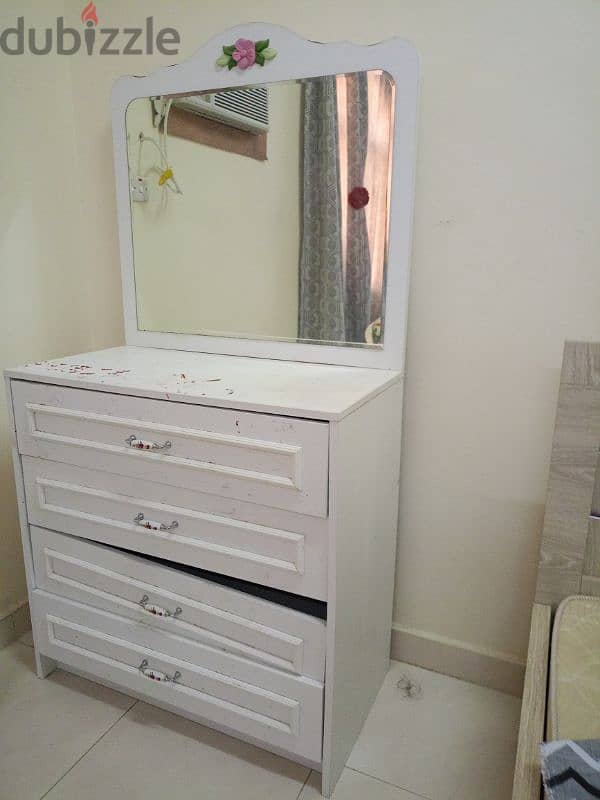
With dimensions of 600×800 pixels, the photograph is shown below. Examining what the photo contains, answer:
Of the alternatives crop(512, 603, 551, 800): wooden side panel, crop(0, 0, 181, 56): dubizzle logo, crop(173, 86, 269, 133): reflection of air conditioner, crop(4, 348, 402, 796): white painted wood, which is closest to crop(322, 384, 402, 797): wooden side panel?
crop(4, 348, 402, 796): white painted wood

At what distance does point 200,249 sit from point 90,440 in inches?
22.7

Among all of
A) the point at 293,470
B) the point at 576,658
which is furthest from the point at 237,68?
the point at 576,658

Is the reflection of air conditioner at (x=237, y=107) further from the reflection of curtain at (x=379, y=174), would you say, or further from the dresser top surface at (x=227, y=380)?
the dresser top surface at (x=227, y=380)

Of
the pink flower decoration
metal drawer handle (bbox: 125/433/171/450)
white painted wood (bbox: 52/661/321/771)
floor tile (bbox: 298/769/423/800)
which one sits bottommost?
floor tile (bbox: 298/769/423/800)

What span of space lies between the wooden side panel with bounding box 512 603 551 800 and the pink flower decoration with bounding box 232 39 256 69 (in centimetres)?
131

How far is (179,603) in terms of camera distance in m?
1.15

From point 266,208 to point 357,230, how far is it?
0.80 ft

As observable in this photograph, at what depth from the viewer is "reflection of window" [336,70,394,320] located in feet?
3.76

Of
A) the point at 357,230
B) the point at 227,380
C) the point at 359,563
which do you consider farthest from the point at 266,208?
the point at 359,563

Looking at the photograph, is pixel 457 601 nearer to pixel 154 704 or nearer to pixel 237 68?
pixel 154 704

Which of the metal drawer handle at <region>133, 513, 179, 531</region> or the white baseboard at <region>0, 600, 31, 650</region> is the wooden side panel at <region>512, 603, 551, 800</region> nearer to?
the metal drawer handle at <region>133, 513, 179, 531</region>

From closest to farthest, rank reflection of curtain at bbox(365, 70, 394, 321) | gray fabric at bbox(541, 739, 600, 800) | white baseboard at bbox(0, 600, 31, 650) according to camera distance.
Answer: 1. gray fabric at bbox(541, 739, 600, 800)
2. reflection of curtain at bbox(365, 70, 394, 321)
3. white baseboard at bbox(0, 600, 31, 650)

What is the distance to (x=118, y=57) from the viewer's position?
1.47m

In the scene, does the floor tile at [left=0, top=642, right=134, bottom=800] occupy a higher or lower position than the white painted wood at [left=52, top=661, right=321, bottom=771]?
lower
